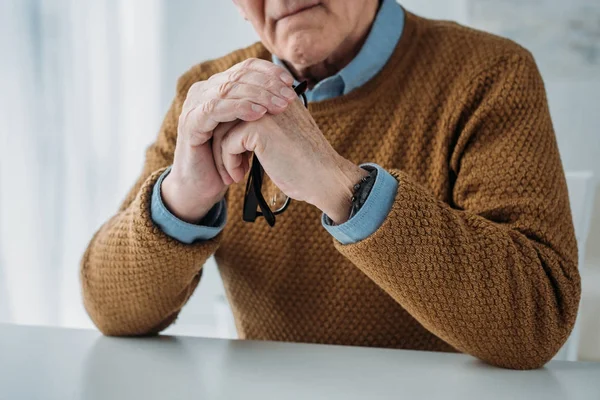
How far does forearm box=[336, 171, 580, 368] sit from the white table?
45mm

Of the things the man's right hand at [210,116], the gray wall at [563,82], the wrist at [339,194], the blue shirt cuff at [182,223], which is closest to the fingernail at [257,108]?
the man's right hand at [210,116]

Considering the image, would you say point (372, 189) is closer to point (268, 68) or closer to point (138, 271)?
point (268, 68)

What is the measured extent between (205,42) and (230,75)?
1.51 m

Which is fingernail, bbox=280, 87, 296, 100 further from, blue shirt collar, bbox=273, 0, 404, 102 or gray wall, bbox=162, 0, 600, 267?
gray wall, bbox=162, 0, 600, 267

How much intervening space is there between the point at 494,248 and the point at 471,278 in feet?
0.17

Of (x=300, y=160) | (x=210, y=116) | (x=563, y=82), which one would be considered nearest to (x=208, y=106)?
(x=210, y=116)

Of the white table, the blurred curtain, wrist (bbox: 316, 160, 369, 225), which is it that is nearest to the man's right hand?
wrist (bbox: 316, 160, 369, 225)

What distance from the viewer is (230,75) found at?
968 millimetres

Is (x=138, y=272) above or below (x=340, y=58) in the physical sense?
below

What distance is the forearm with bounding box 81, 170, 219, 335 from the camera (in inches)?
42.8

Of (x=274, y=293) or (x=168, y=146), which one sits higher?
(x=168, y=146)

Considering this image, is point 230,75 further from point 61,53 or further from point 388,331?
point 61,53

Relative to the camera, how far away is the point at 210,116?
962 millimetres

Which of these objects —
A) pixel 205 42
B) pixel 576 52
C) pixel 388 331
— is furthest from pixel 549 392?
pixel 205 42
